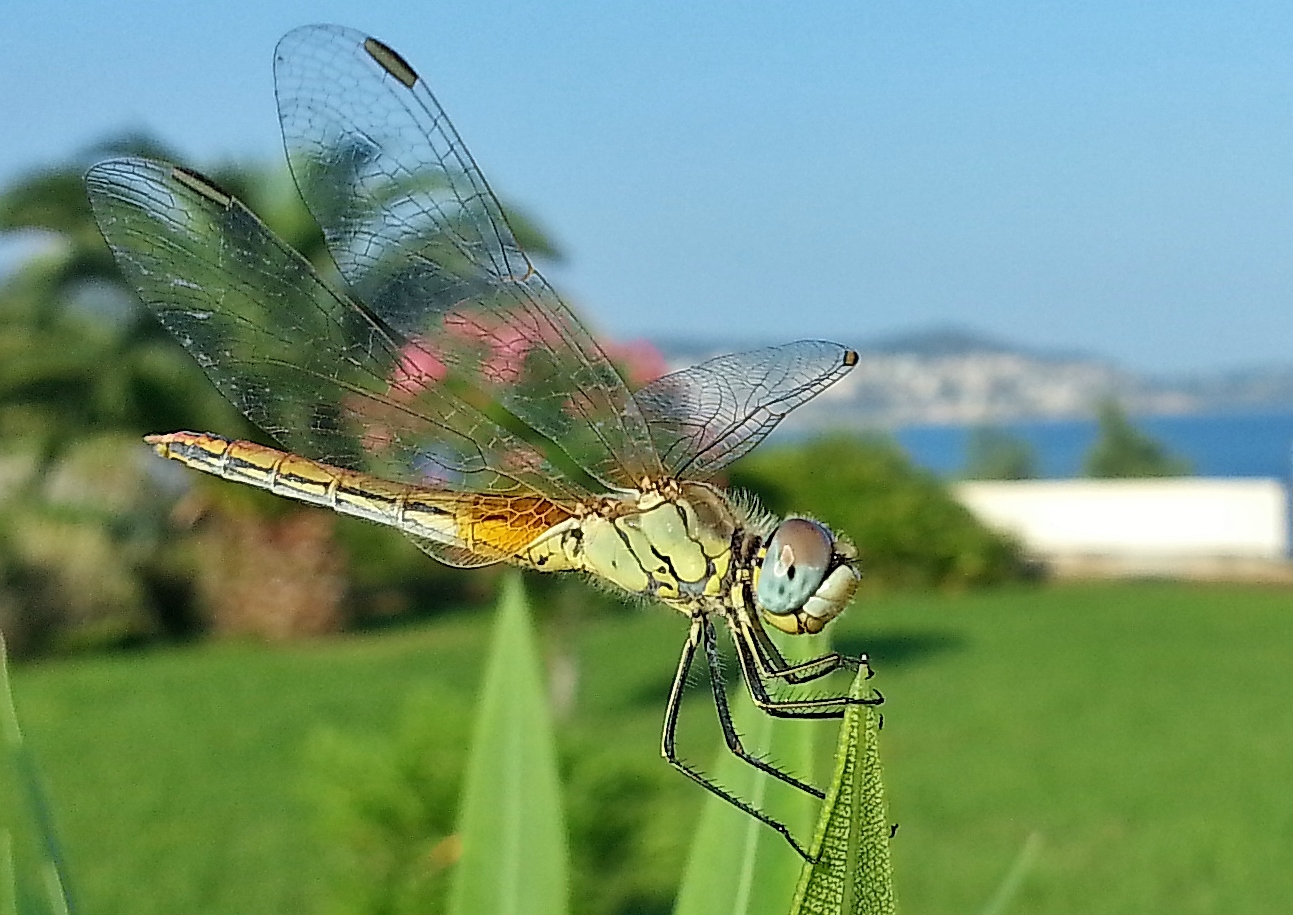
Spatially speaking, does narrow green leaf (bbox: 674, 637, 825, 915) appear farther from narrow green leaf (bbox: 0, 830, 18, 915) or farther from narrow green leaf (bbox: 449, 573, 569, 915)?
narrow green leaf (bbox: 0, 830, 18, 915)

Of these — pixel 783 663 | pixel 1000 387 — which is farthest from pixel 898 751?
pixel 1000 387

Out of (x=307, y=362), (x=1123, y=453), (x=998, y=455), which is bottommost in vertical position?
(x=307, y=362)

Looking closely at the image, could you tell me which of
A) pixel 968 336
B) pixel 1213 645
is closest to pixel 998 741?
pixel 1213 645

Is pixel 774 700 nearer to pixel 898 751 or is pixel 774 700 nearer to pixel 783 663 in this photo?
pixel 783 663

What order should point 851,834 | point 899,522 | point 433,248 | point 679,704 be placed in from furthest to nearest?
point 899,522, point 433,248, point 679,704, point 851,834

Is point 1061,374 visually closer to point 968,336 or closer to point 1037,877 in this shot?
point 968,336

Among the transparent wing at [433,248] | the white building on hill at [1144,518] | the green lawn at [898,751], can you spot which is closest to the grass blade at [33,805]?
the transparent wing at [433,248]
